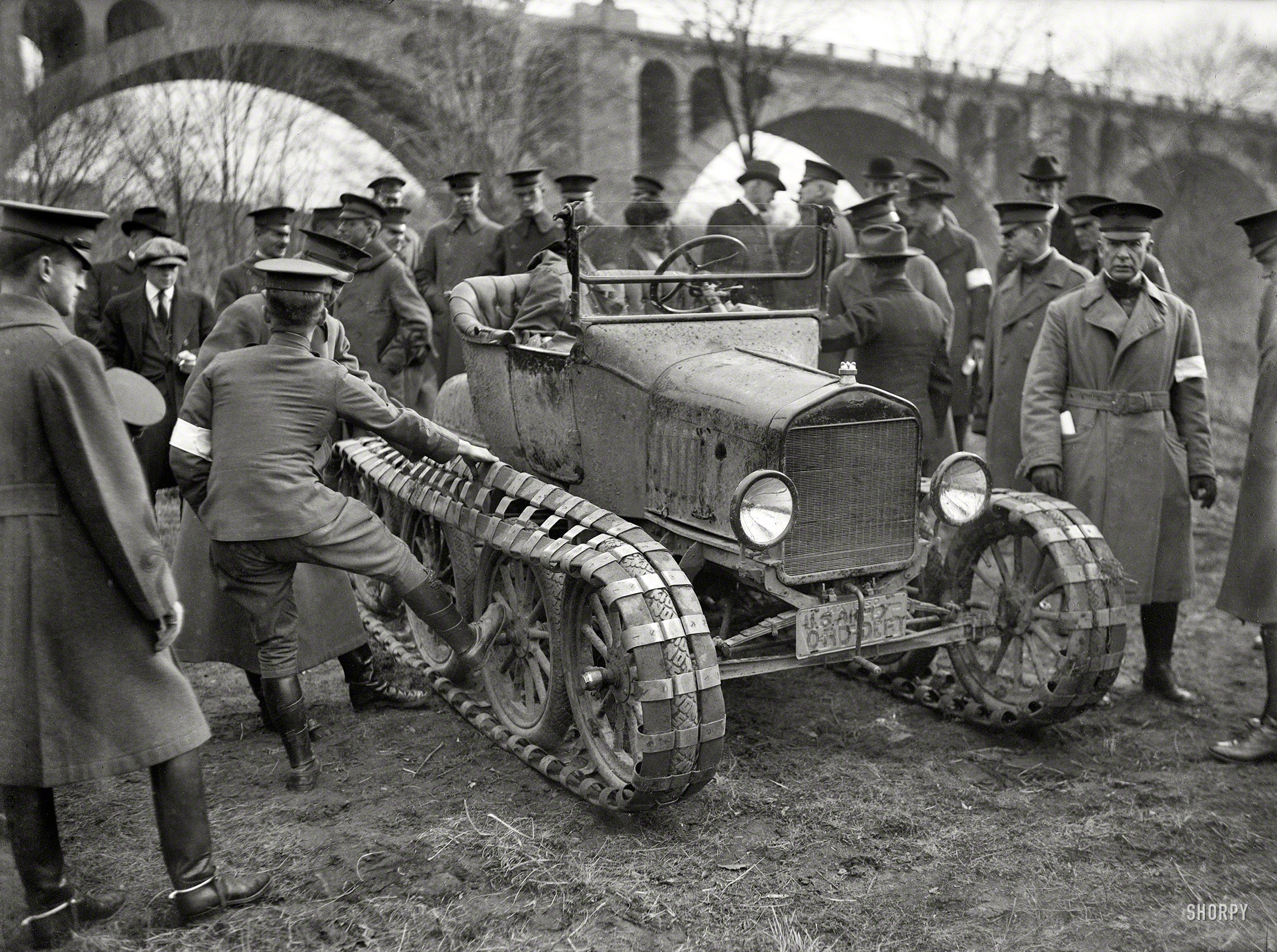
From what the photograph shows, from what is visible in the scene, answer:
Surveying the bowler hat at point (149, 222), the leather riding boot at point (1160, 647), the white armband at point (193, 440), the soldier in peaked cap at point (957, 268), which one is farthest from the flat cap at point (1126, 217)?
the bowler hat at point (149, 222)

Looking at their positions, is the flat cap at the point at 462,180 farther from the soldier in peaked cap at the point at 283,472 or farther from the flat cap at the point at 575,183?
the soldier in peaked cap at the point at 283,472

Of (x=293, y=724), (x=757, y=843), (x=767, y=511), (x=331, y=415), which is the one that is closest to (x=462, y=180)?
(x=331, y=415)

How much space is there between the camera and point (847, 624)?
4496 millimetres

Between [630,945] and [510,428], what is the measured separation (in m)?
2.89

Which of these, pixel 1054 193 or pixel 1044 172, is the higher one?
pixel 1044 172

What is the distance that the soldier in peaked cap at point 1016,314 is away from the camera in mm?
6922

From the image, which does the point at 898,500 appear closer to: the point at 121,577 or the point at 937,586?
the point at 937,586

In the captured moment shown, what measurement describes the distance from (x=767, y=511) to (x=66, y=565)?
2222mm

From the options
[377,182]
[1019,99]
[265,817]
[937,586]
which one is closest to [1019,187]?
[1019,99]

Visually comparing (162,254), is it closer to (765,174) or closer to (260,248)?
(260,248)

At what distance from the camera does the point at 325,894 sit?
378cm

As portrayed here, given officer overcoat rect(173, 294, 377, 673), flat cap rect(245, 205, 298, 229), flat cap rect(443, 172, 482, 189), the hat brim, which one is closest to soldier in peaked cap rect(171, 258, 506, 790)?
officer overcoat rect(173, 294, 377, 673)

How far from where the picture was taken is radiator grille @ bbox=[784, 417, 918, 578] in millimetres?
4488

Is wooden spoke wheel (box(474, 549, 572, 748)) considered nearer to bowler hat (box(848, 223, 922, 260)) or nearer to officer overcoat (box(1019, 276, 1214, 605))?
officer overcoat (box(1019, 276, 1214, 605))
